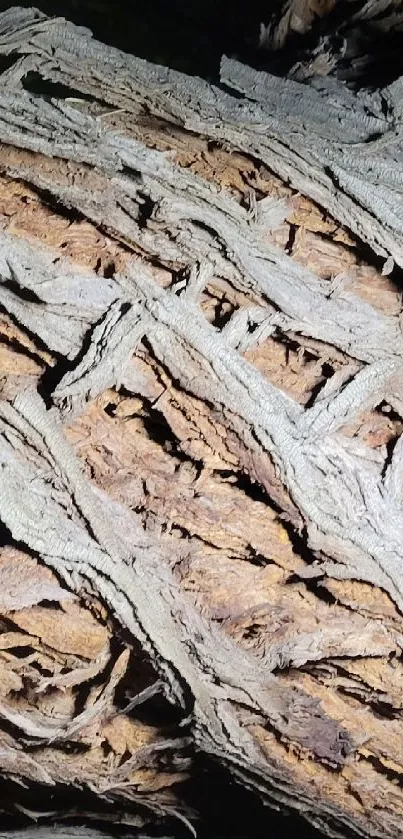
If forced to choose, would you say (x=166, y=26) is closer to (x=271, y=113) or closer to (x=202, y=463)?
(x=271, y=113)

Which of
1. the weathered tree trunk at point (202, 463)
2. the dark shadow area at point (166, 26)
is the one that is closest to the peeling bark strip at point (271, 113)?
the weathered tree trunk at point (202, 463)

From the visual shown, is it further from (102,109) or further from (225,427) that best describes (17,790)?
(102,109)

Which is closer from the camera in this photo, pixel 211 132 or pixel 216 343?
pixel 216 343

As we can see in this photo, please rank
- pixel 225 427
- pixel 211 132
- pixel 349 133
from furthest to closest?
pixel 349 133, pixel 211 132, pixel 225 427

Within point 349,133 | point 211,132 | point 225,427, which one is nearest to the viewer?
point 225,427

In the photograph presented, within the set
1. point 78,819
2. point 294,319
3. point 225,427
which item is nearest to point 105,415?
point 225,427

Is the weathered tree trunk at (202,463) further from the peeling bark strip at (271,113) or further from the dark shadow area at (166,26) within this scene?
the dark shadow area at (166,26)

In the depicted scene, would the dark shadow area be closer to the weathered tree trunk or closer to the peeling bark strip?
the peeling bark strip
